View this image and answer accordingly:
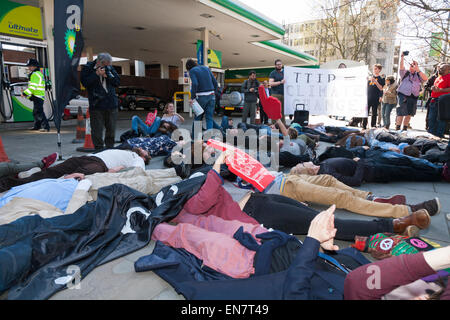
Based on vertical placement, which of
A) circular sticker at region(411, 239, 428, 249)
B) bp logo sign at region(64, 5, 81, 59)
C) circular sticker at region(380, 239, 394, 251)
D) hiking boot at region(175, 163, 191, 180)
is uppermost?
bp logo sign at region(64, 5, 81, 59)

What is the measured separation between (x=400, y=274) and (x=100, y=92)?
5872mm

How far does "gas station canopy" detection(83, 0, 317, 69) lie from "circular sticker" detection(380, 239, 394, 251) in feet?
32.3

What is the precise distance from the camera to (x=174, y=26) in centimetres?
1352

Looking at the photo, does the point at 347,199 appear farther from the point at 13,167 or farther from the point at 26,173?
the point at 13,167

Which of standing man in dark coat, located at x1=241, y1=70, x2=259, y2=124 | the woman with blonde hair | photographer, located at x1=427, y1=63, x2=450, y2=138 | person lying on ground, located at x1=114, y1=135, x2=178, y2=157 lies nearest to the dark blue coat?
person lying on ground, located at x1=114, y1=135, x2=178, y2=157

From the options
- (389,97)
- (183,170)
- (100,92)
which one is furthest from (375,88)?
(100,92)

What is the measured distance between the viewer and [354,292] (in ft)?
4.53

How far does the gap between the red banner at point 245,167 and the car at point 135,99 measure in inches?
727

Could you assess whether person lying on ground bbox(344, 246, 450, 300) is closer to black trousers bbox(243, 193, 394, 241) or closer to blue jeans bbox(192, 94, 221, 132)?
black trousers bbox(243, 193, 394, 241)

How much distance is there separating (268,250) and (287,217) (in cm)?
76

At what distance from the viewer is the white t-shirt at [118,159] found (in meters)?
4.16

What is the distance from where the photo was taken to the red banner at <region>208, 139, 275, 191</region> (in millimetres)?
2436

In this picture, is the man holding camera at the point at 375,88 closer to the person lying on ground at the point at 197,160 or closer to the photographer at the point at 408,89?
the photographer at the point at 408,89

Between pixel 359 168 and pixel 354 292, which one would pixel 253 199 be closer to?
pixel 354 292
